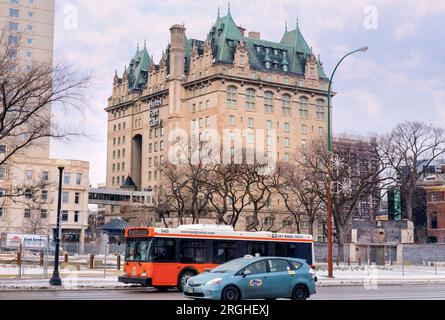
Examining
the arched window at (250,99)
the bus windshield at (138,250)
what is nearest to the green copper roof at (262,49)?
the arched window at (250,99)

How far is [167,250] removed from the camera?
3031 centimetres

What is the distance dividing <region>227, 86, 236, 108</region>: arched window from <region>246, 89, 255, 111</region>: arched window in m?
3.08

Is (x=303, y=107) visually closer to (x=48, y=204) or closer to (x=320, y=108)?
(x=320, y=108)

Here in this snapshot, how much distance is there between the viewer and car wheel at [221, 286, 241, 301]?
68.8 ft

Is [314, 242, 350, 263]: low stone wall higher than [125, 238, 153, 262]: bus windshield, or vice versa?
[125, 238, 153, 262]: bus windshield

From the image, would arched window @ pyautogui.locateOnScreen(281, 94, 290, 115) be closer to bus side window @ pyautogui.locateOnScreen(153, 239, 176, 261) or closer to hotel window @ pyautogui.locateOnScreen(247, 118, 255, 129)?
Answer: hotel window @ pyautogui.locateOnScreen(247, 118, 255, 129)

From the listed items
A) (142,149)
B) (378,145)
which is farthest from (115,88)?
(378,145)

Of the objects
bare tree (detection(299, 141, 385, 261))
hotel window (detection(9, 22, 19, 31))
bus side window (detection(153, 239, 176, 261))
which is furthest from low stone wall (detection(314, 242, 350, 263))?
hotel window (detection(9, 22, 19, 31))

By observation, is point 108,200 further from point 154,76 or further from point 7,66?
point 7,66

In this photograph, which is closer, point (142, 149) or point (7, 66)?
point (7, 66)

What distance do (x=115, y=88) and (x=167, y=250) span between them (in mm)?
140347

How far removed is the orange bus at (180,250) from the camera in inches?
1178

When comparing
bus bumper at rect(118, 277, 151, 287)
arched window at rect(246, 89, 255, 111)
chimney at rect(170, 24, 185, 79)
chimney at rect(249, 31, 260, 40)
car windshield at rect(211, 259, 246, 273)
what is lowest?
bus bumper at rect(118, 277, 151, 287)

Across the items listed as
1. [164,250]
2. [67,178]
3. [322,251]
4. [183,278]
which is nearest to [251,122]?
[67,178]
